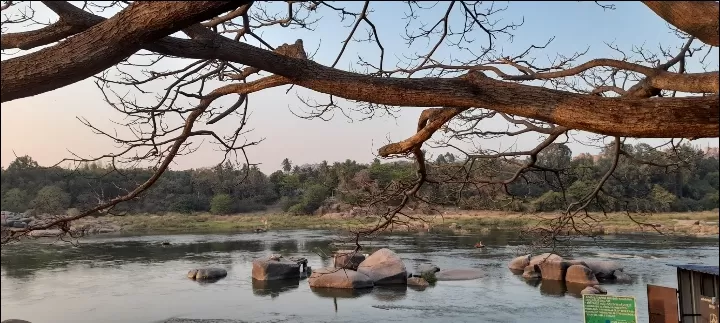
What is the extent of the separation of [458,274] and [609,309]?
7577mm

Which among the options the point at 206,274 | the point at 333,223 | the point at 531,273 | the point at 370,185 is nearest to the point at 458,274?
the point at 531,273

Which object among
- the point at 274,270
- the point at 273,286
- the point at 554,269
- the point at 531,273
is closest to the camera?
the point at 273,286

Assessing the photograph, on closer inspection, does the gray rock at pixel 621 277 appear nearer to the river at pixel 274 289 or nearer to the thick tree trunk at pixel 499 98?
the river at pixel 274 289

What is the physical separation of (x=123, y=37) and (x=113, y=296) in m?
8.99

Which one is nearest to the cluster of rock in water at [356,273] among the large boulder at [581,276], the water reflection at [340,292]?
the water reflection at [340,292]

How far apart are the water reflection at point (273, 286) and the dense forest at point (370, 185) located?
75.4 inches

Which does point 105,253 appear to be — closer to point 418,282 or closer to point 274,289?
point 274,289

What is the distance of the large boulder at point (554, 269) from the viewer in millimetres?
11953

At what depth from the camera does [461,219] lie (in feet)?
82.1

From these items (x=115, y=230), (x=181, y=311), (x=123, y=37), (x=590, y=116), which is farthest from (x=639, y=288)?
(x=115, y=230)

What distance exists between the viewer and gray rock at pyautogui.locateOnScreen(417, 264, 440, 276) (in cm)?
1217

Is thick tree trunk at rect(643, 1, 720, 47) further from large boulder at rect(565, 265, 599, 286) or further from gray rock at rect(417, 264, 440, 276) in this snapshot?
gray rock at rect(417, 264, 440, 276)

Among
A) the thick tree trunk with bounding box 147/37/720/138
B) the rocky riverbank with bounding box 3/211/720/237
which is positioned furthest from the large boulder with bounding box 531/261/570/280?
the thick tree trunk with bounding box 147/37/720/138

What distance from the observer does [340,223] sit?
909 inches
